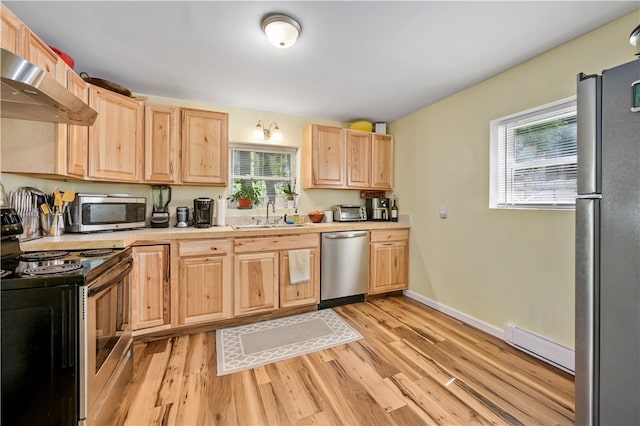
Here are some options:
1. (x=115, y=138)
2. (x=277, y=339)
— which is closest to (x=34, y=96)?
(x=115, y=138)

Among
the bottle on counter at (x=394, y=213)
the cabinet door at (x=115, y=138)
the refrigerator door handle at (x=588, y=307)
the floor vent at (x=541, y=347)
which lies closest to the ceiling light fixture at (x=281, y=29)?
the cabinet door at (x=115, y=138)

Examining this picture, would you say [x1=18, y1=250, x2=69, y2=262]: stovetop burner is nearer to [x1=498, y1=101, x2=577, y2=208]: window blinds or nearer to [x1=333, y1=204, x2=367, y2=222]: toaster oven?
[x1=333, y1=204, x2=367, y2=222]: toaster oven

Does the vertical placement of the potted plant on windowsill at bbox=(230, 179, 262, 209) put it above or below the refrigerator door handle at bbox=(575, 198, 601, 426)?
above

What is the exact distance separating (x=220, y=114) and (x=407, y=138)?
2308 mm

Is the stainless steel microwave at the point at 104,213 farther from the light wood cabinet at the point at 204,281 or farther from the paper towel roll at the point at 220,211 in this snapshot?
the paper towel roll at the point at 220,211

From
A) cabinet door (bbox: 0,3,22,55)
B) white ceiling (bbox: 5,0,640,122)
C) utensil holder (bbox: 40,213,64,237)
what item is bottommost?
utensil holder (bbox: 40,213,64,237)

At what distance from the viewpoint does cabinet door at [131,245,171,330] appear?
7.20 ft

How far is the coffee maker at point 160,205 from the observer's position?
270 centimetres

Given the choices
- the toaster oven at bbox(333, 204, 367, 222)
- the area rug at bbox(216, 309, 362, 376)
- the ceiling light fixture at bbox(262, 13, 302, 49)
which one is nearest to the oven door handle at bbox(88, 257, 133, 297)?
the area rug at bbox(216, 309, 362, 376)

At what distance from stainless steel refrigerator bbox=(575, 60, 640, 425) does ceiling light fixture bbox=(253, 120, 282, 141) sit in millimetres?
2817

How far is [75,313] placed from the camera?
3.66 feet

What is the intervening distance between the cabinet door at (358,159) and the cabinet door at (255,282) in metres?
1.51

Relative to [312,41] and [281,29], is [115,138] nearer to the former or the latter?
[281,29]

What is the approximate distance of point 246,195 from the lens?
123 inches
